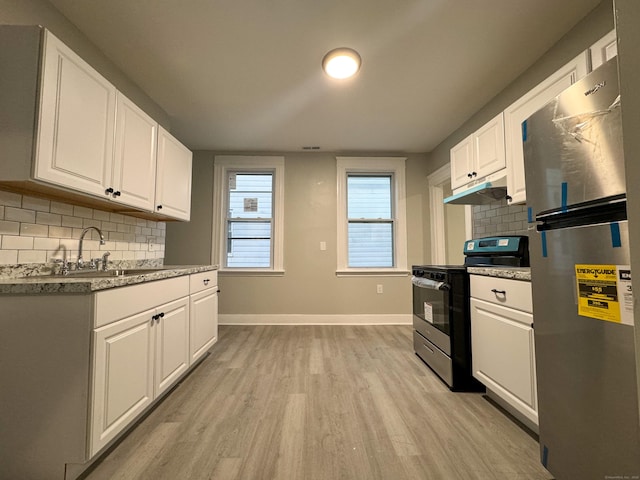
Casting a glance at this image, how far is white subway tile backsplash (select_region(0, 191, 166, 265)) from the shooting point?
1.45m

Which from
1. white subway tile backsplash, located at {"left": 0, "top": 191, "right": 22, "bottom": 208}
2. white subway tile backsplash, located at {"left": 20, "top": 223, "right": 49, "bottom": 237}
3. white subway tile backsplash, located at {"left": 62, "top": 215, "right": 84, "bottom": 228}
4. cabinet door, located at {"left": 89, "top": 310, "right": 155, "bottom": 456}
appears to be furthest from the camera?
white subway tile backsplash, located at {"left": 62, "top": 215, "right": 84, "bottom": 228}

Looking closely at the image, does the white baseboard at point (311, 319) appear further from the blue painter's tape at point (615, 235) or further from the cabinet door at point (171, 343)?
the blue painter's tape at point (615, 235)

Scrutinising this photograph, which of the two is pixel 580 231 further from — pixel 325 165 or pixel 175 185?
pixel 325 165

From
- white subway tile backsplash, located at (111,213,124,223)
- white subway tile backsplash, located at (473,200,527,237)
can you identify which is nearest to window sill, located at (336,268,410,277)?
white subway tile backsplash, located at (473,200,527,237)

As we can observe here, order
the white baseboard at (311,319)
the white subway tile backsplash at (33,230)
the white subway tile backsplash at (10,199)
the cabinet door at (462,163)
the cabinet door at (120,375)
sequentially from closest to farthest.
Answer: the cabinet door at (120,375), the white subway tile backsplash at (10,199), the white subway tile backsplash at (33,230), the cabinet door at (462,163), the white baseboard at (311,319)

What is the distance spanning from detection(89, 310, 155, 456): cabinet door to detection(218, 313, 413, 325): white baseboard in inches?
87.5

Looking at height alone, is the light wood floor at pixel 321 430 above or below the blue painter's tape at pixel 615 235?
below

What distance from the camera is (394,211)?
4035 mm

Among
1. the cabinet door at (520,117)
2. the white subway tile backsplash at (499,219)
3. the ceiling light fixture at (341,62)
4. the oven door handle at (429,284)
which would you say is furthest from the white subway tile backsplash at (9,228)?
the white subway tile backsplash at (499,219)

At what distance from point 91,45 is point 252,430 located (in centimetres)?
281

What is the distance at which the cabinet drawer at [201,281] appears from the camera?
2191 millimetres

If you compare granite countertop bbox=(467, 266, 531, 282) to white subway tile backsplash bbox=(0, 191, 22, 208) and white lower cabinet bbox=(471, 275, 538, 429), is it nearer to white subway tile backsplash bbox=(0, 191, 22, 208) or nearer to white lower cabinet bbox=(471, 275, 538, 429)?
white lower cabinet bbox=(471, 275, 538, 429)

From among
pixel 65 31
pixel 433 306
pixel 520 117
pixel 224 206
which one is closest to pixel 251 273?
pixel 224 206

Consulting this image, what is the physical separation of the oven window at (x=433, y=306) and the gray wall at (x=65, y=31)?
3.10 m
